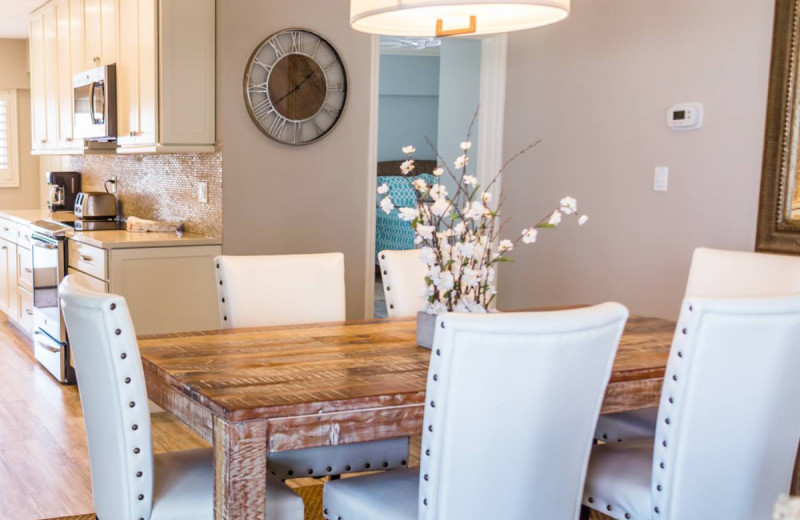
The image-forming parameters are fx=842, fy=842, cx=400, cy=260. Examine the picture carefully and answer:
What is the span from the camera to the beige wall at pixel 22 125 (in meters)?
8.60

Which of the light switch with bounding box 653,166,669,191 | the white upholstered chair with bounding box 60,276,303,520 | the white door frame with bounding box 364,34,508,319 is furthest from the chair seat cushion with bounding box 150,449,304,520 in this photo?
the white door frame with bounding box 364,34,508,319

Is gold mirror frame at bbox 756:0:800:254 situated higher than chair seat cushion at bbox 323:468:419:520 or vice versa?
gold mirror frame at bbox 756:0:800:254

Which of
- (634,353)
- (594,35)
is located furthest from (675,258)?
(634,353)

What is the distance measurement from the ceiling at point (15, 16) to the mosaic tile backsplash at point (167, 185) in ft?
4.06

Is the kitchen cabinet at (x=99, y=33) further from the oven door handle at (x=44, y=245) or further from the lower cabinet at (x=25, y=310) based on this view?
the lower cabinet at (x=25, y=310)

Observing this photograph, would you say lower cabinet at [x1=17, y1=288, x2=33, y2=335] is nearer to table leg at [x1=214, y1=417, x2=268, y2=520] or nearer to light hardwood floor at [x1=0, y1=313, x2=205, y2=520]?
light hardwood floor at [x1=0, y1=313, x2=205, y2=520]

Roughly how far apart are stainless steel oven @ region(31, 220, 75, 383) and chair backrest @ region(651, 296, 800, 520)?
3.69m

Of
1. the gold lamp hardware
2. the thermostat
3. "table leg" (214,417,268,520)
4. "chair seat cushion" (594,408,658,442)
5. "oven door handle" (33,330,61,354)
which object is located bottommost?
"oven door handle" (33,330,61,354)

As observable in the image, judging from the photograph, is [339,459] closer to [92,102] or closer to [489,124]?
[489,124]

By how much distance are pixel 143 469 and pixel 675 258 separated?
2642 mm

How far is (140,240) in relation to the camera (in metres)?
4.20

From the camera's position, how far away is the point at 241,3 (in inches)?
163

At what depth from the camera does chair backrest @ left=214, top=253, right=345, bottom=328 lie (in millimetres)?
2732

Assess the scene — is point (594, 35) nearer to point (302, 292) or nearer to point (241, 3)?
point (241, 3)
